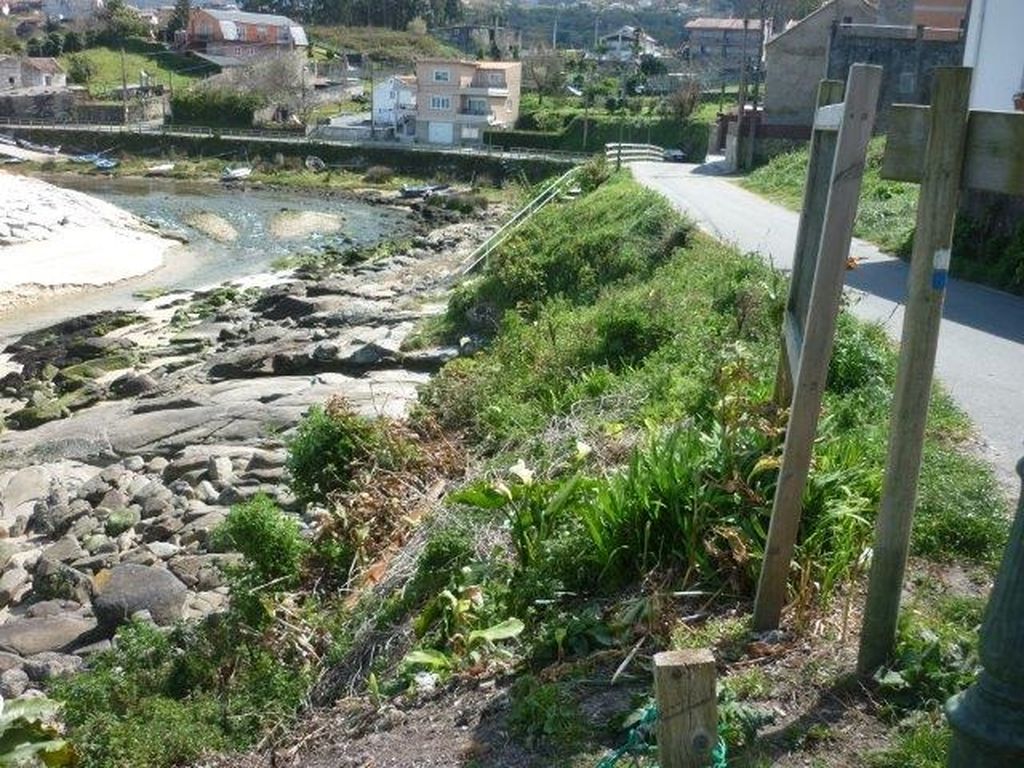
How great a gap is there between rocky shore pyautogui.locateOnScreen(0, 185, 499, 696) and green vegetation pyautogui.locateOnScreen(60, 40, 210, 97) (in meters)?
76.8

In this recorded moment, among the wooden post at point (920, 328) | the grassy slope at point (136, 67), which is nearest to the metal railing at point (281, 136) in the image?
the grassy slope at point (136, 67)

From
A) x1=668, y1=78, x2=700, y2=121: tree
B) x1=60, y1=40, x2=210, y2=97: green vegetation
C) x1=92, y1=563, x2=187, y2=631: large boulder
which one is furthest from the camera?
x1=60, y1=40, x2=210, y2=97: green vegetation

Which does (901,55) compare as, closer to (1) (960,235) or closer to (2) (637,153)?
(2) (637,153)

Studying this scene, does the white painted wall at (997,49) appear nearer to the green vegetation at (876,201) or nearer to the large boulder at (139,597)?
the green vegetation at (876,201)

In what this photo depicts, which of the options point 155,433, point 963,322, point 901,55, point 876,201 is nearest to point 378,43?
point 901,55

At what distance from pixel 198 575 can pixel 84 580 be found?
117 centimetres

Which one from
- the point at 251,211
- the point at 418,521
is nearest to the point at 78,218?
the point at 251,211

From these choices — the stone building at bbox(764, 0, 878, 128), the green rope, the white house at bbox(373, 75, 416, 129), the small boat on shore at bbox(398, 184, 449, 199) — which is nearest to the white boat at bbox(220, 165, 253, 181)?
the small boat on shore at bbox(398, 184, 449, 199)

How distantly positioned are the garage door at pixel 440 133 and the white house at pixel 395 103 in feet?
10.6

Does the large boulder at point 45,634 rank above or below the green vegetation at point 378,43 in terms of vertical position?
below

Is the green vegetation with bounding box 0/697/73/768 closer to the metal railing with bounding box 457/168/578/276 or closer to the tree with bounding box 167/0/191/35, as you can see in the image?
the metal railing with bounding box 457/168/578/276

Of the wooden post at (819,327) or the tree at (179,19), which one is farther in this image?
the tree at (179,19)

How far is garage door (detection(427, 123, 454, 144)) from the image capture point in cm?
7731

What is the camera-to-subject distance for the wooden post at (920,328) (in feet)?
12.9
